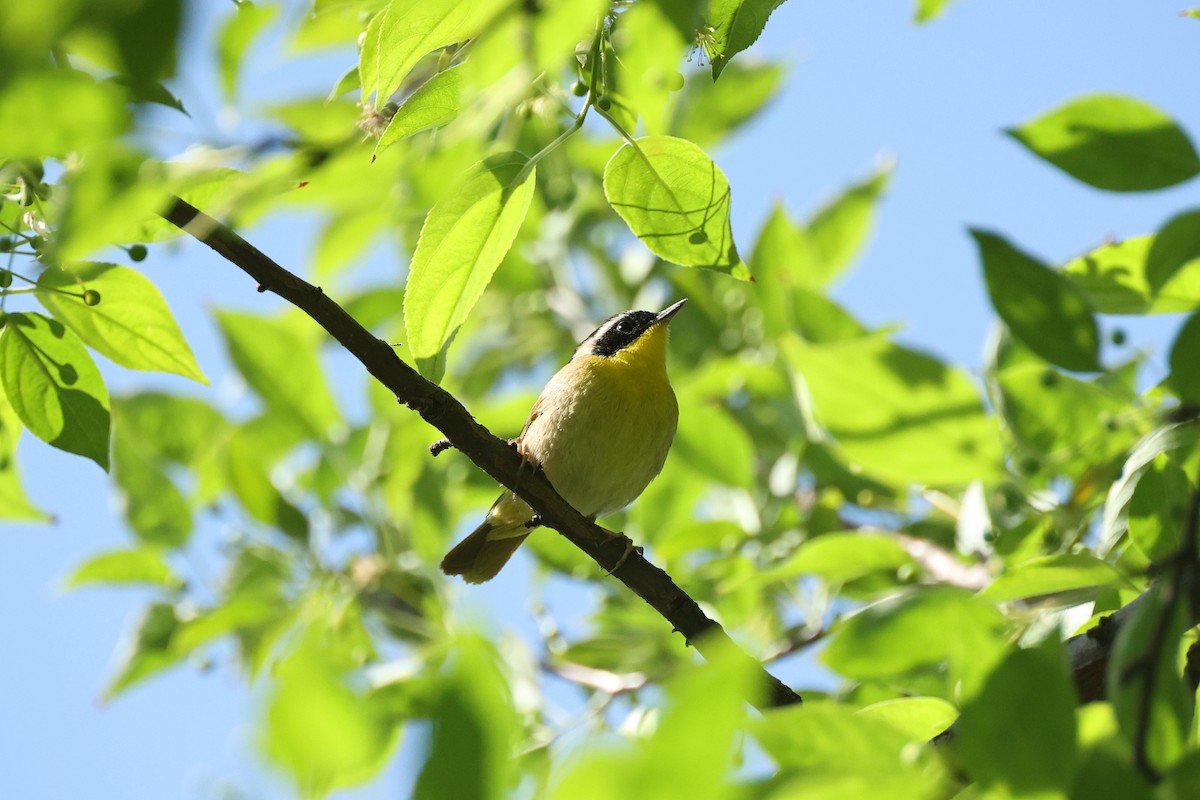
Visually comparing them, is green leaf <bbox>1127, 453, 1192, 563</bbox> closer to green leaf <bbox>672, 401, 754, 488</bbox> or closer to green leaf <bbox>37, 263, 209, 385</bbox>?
green leaf <bbox>672, 401, 754, 488</bbox>

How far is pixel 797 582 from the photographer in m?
5.00

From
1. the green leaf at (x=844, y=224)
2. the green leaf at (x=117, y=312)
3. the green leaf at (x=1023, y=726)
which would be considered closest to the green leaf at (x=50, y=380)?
the green leaf at (x=117, y=312)


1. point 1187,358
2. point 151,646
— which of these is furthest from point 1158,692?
point 151,646

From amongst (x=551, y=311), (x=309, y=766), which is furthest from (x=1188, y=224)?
(x=551, y=311)

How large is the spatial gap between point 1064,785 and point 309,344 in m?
3.46

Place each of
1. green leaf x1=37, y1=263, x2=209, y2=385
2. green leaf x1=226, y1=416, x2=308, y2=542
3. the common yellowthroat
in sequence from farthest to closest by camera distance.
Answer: the common yellowthroat, green leaf x1=226, y1=416, x2=308, y2=542, green leaf x1=37, y1=263, x2=209, y2=385

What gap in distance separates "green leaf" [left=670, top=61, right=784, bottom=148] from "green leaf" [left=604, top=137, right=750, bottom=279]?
12.7ft

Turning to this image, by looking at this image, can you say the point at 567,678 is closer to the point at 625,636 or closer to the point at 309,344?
the point at 625,636

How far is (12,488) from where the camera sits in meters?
2.74

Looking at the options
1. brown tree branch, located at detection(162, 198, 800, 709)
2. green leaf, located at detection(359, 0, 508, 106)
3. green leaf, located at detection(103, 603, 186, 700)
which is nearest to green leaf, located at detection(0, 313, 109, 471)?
brown tree branch, located at detection(162, 198, 800, 709)

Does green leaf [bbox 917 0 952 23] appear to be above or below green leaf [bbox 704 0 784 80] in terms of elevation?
below

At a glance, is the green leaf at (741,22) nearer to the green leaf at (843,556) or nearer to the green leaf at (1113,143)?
the green leaf at (1113,143)

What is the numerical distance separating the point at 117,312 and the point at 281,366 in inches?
80.0

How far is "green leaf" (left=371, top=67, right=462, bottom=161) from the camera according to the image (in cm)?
184
